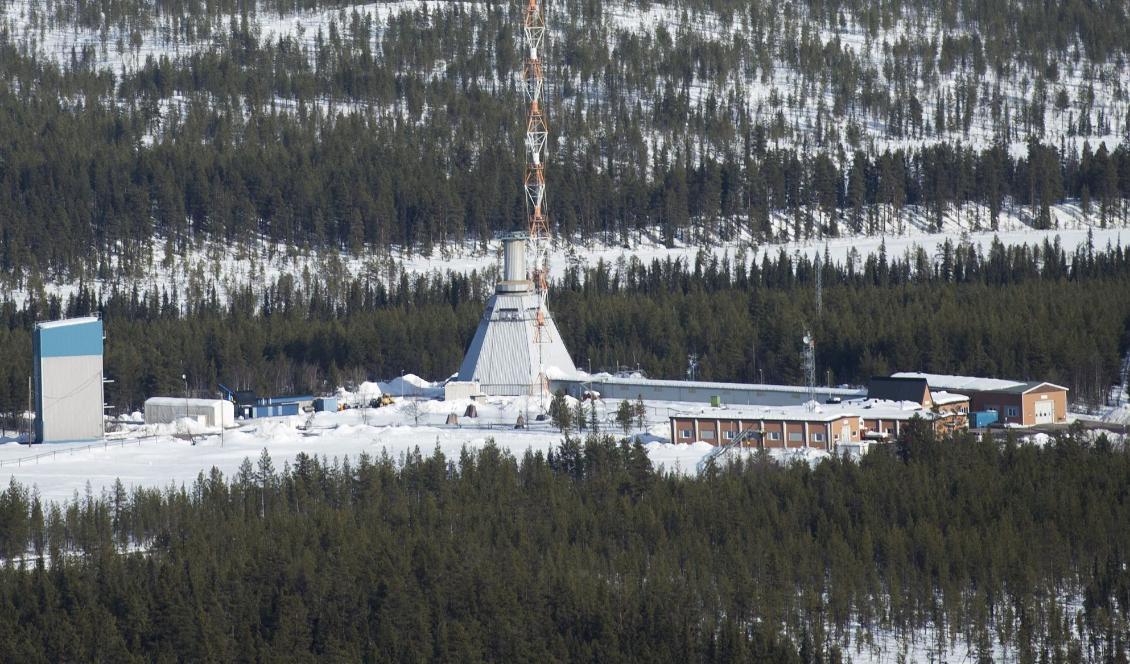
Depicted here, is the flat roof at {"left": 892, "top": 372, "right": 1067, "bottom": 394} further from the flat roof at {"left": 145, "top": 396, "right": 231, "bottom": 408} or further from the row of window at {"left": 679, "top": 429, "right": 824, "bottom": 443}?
the flat roof at {"left": 145, "top": 396, "right": 231, "bottom": 408}

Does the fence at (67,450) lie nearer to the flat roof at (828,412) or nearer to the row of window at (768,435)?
the row of window at (768,435)

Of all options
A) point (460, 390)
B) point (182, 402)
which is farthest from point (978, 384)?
point (182, 402)

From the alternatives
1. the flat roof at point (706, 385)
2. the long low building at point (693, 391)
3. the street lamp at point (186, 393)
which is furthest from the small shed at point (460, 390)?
the street lamp at point (186, 393)

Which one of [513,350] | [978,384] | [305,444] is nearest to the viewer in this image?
[305,444]

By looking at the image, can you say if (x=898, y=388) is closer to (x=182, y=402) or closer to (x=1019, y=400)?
(x=1019, y=400)

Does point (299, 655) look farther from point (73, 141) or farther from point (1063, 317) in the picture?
point (73, 141)

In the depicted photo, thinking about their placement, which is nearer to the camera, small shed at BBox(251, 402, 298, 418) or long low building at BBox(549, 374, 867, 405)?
long low building at BBox(549, 374, 867, 405)

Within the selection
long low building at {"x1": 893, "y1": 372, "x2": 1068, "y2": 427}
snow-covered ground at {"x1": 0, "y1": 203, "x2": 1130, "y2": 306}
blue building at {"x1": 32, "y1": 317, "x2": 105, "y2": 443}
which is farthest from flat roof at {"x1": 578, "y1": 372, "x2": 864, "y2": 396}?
snow-covered ground at {"x1": 0, "y1": 203, "x2": 1130, "y2": 306}
